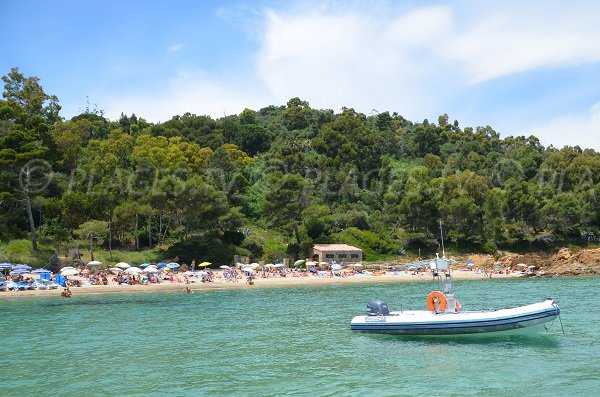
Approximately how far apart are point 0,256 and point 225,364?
3543 cm

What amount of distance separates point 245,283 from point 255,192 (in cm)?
2842

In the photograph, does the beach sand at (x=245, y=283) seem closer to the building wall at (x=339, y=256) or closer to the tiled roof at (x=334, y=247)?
the building wall at (x=339, y=256)

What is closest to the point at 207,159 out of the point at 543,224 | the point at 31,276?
the point at 31,276

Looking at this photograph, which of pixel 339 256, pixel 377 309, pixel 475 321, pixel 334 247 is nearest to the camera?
pixel 475 321

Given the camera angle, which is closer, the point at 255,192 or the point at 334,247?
the point at 334,247

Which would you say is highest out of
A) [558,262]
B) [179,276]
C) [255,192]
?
[255,192]

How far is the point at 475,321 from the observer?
19.6 m

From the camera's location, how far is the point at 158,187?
175ft

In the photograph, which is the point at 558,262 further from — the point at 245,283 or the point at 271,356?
the point at 271,356

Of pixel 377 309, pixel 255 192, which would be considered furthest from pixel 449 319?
pixel 255 192

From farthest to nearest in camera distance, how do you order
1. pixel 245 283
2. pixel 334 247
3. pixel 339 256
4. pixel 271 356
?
pixel 334 247, pixel 339 256, pixel 245 283, pixel 271 356

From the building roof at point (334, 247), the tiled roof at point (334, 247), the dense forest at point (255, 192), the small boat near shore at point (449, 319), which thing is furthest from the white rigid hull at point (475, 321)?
the tiled roof at point (334, 247)

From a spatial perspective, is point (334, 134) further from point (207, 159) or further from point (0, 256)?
point (0, 256)

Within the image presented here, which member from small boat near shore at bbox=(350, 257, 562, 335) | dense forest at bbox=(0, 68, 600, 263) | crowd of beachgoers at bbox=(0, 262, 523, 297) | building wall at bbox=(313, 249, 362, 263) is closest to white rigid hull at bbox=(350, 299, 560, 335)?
small boat near shore at bbox=(350, 257, 562, 335)
